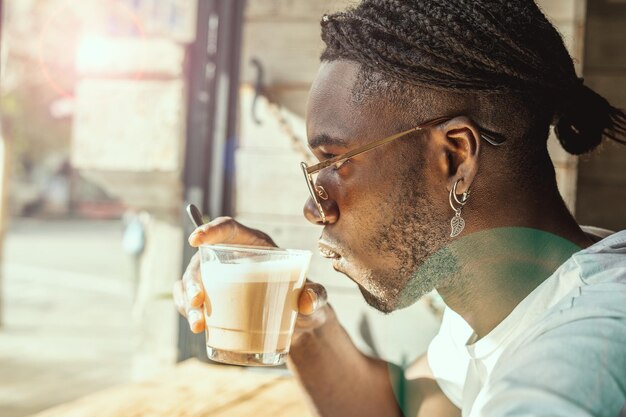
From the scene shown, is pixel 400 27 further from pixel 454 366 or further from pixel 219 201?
pixel 219 201

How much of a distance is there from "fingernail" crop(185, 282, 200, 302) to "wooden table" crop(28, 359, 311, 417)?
0.37 m

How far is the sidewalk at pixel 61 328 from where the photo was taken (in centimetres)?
571

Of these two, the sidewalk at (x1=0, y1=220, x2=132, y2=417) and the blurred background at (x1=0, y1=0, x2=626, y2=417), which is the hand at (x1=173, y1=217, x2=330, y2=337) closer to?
the blurred background at (x1=0, y1=0, x2=626, y2=417)

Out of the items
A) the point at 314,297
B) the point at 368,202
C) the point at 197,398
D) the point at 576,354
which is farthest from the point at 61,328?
the point at 576,354

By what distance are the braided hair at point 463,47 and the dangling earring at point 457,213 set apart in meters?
0.18

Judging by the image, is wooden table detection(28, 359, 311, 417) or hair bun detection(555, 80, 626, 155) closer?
hair bun detection(555, 80, 626, 155)

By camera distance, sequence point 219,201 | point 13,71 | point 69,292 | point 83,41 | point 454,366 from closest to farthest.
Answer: point 454,366, point 219,201, point 83,41, point 69,292, point 13,71

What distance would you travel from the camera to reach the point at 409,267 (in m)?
1.50

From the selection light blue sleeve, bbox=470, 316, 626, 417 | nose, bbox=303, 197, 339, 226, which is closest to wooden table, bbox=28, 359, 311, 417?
nose, bbox=303, 197, 339, 226

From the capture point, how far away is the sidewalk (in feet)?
18.7

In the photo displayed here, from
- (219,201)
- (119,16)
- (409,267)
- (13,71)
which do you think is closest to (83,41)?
(119,16)

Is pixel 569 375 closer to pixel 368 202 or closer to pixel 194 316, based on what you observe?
pixel 368 202

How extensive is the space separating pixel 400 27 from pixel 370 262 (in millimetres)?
442

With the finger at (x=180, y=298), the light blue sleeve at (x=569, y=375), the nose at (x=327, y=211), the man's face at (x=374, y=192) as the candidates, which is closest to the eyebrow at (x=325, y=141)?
the man's face at (x=374, y=192)
